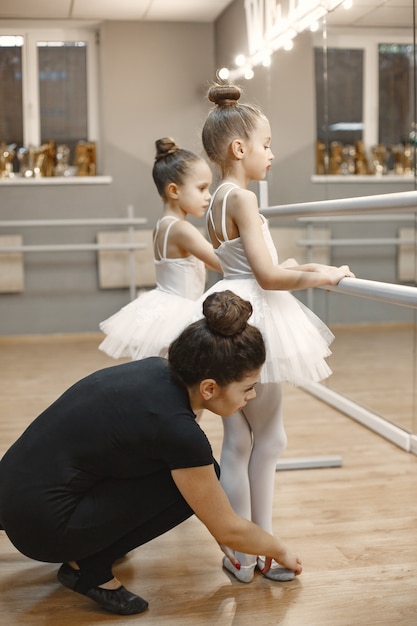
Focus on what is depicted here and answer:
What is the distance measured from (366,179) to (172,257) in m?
1.07

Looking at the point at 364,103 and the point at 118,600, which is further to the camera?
the point at 364,103

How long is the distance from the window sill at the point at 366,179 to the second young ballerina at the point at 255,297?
1107 mm

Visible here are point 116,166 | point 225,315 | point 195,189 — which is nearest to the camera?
point 225,315

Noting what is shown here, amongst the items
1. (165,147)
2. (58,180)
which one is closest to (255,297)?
(165,147)

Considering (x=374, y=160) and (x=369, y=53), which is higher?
(x=369, y=53)

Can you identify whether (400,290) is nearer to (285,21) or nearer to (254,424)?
(254,424)

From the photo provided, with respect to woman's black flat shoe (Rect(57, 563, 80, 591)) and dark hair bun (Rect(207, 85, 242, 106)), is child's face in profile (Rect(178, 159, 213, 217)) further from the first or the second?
woman's black flat shoe (Rect(57, 563, 80, 591))

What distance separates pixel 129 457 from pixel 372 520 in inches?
35.4

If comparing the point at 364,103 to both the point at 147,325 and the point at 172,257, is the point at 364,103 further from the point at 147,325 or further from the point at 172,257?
the point at 147,325

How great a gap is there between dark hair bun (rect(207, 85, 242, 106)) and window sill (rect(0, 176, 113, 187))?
3969 millimetres

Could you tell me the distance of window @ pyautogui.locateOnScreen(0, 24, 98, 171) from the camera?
577 centimetres

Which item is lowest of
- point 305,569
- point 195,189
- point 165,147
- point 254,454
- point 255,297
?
point 305,569

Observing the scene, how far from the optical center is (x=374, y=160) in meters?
3.08

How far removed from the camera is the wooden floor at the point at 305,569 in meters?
1.63
